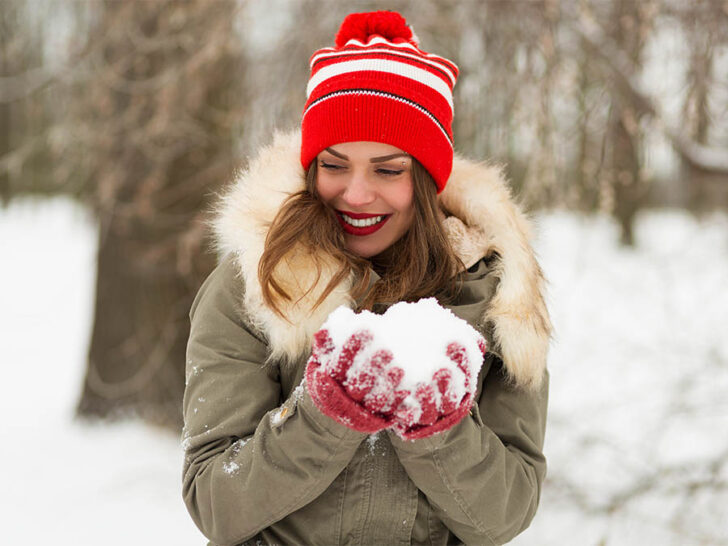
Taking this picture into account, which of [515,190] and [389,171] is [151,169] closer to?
[515,190]

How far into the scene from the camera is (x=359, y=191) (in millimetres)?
1436

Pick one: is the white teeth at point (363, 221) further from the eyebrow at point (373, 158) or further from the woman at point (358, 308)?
the eyebrow at point (373, 158)

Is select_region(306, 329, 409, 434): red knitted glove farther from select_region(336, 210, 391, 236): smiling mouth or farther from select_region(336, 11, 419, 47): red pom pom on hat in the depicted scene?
select_region(336, 11, 419, 47): red pom pom on hat

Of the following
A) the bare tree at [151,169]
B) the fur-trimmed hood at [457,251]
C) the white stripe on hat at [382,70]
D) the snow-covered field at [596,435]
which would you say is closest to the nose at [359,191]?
the fur-trimmed hood at [457,251]

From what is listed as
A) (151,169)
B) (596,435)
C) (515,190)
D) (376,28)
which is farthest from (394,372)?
(151,169)

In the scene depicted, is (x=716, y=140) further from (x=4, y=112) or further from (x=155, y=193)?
(x=4, y=112)

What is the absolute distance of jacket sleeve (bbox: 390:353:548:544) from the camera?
49.1 inches

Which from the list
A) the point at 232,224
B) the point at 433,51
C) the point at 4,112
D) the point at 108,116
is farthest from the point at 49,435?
the point at 4,112

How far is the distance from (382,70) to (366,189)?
0.25 meters

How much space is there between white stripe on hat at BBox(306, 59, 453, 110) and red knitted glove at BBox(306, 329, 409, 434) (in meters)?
0.63

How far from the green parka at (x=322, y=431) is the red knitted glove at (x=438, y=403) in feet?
0.40

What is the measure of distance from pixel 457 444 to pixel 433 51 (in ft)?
7.19

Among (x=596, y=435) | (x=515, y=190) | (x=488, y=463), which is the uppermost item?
(x=488, y=463)

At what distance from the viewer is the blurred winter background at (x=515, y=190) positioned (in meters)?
2.87
